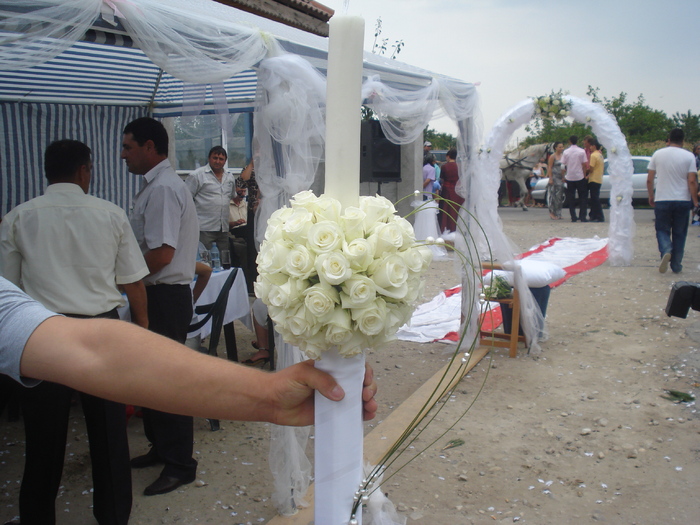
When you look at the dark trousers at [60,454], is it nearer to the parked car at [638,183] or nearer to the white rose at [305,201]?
the white rose at [305,201]

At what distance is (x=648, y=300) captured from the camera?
762 centimetres

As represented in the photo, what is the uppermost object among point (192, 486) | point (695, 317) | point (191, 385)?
point (191, 385)

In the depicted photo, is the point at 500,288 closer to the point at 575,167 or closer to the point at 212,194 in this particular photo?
the point at 212,194

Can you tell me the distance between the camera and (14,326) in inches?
46.2

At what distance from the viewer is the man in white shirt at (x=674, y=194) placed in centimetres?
857

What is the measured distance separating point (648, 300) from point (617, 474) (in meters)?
4.84

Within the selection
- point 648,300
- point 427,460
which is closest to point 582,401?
point 427,460

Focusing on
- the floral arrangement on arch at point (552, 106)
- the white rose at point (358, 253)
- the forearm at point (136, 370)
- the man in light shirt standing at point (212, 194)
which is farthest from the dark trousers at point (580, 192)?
the forearm at point (136, 370)

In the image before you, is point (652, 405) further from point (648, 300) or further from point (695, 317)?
point (648, 300)

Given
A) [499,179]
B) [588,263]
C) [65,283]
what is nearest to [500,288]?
[499,179]

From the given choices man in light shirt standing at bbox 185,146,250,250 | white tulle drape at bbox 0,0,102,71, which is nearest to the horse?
man in light shirt standing at bbox 185,146,250,250

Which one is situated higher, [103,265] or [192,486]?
[103,265]

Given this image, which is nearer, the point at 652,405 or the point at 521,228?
the point at 652,405

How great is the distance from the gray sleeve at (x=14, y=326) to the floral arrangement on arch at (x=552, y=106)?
23.2 ft
